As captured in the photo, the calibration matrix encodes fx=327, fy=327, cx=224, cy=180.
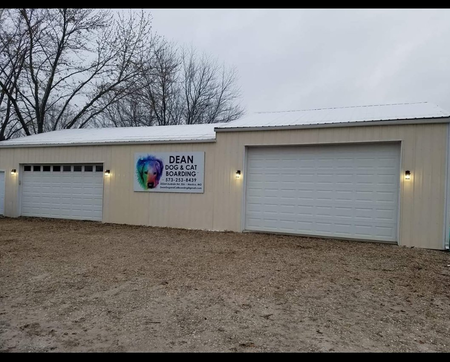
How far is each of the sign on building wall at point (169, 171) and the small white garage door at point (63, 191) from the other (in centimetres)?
181

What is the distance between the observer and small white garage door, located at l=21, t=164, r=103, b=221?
11.6 meters

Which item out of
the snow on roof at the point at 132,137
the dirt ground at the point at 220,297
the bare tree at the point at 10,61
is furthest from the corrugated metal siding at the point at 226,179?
the bare tree at the point at 10,61

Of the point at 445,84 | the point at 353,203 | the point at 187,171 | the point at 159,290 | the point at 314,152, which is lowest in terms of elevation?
the point at 159,290

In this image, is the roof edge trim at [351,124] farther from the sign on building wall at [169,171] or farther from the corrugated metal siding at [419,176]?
the sign on building wall at [169,171]

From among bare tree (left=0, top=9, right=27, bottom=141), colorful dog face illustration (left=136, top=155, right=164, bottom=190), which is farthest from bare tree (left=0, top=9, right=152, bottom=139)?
colorful dog face illustration (left=136, top=155, right=164, bottom=190)

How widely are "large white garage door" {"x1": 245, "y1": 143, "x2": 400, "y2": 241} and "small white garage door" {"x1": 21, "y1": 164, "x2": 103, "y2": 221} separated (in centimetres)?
572

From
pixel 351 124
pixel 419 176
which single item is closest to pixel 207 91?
pixel 351 124

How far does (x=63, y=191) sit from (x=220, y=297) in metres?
10.0

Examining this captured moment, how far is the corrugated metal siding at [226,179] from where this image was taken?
299 inches

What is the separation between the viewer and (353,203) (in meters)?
8.47

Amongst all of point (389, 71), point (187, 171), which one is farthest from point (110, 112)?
point (389, 71)

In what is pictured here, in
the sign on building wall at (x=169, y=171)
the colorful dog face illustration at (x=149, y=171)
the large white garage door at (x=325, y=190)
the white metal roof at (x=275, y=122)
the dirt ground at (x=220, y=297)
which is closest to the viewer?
the dirt ground at (x=220, y=297)

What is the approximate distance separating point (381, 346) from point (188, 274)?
3019 millimetres

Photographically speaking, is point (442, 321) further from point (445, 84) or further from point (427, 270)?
point (445, 84)
